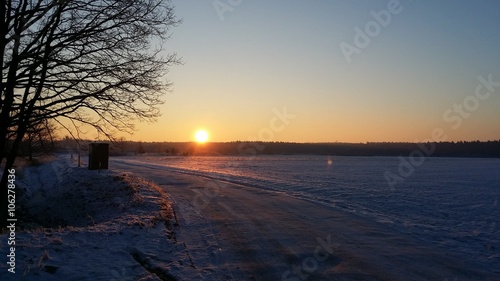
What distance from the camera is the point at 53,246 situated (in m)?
7.69

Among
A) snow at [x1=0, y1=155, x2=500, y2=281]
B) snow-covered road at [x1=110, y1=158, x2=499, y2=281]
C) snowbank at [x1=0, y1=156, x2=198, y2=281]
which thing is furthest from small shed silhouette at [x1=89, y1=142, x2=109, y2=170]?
snow-covered road at [x1=110, y1=158, x2=499, y2=281]

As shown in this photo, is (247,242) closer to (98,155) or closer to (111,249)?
(111,249)

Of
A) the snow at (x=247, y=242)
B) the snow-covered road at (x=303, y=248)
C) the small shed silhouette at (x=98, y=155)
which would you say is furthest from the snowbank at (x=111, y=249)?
the small shed silhouette at (x=98, y=155)

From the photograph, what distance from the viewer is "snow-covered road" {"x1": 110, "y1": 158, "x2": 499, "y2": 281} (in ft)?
24.8

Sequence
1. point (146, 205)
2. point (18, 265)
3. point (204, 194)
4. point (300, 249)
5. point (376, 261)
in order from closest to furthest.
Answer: point (18, 265) < point (376, 261) < point (300, 249) < point (146, 205) < point (204, 194)

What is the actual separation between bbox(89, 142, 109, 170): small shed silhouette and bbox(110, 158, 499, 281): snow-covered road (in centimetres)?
1444

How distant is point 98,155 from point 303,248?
69.9 feet

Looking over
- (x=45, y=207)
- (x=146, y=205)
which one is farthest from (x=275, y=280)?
(x=45, y=207)

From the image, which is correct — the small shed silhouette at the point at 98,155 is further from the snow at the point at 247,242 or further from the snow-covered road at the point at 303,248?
the snow-covered road at the point at 303,248

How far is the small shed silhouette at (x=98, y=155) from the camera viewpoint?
1064 inches

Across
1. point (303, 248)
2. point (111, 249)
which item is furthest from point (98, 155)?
point (303, 248)

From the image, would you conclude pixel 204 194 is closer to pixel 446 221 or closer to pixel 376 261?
pixel 446 221

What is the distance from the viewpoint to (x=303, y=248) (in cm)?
916

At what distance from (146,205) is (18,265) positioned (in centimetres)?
687
